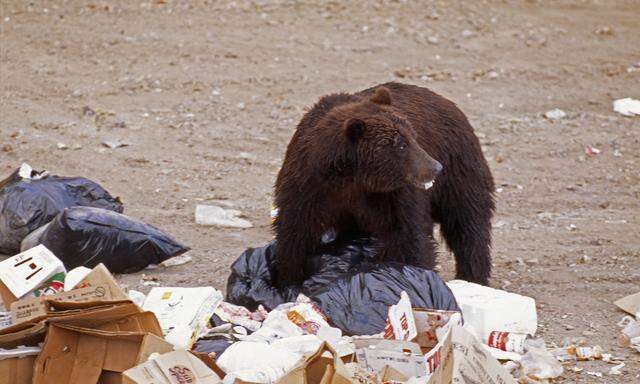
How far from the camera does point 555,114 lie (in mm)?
9906

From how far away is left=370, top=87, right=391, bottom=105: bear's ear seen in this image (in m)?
5.57

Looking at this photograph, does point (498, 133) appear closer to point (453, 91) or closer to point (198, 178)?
point (453, 91)

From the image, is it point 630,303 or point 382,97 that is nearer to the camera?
point 382,97

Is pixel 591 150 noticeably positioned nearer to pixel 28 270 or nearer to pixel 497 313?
pixel 497 313

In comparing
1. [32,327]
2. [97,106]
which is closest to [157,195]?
[97,106]

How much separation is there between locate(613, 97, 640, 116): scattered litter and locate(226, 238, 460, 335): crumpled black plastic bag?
5044 millimetres

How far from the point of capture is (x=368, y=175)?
17.7 ft

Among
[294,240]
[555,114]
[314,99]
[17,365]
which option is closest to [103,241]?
[294,240]

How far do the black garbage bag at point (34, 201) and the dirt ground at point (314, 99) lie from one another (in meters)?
0.63

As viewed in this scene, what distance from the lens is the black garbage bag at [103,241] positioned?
19.7 ft

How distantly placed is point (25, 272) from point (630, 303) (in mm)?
3225

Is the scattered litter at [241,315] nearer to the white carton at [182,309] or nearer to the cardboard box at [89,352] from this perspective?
the white carton at [182,309]

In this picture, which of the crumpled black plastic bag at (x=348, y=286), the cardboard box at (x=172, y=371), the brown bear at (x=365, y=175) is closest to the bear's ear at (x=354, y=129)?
the brown bear at (x=365, y=175)

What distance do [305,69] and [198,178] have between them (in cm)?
265
